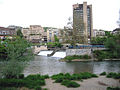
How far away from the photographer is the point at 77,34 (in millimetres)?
37781

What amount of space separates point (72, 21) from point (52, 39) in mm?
56905

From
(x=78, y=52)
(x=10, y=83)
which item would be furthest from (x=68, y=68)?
(x=10, y=83)

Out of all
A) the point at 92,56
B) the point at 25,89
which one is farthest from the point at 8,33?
the point at 25,89

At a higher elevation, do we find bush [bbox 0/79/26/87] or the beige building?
the beige building

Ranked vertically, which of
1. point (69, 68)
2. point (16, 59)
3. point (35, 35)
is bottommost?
point (69, 68)

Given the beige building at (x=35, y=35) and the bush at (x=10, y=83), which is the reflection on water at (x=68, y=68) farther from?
the beige building at (x=35, y=35)

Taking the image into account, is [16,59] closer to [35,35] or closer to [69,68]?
[69,68]

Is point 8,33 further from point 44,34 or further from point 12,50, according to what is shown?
point 12,50

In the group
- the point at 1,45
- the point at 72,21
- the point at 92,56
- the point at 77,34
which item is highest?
the point at 72,21

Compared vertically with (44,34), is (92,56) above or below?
below

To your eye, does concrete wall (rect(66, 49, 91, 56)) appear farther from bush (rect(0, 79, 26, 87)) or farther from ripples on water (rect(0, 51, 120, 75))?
bush (rect(0, 79, 26, 87))

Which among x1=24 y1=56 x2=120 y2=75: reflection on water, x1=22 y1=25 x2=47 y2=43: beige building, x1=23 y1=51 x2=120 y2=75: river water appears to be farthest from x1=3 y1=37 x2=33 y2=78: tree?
x1=22 y1=25 x2=47 y2=43: beige building

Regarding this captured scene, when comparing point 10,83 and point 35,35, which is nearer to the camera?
point 10,83

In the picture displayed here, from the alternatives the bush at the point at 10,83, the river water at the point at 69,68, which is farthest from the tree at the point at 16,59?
the river water at the point at 69,68
